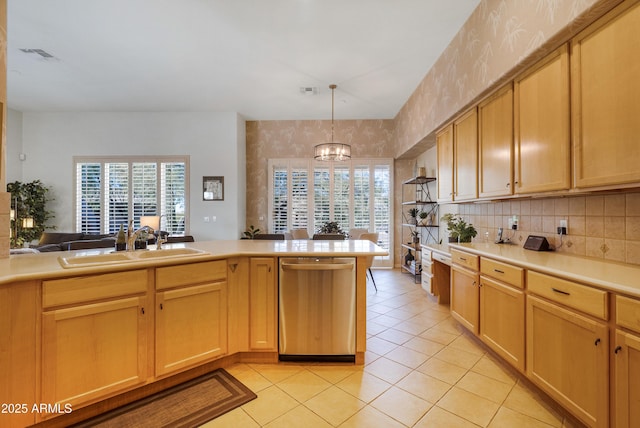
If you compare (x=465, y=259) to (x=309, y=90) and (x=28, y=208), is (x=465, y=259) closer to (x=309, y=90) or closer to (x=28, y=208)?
(x=309, y=90)

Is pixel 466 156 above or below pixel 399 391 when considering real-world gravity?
above

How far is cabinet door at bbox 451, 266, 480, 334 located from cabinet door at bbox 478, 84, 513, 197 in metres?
0.80

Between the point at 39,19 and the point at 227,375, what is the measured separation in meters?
3.99

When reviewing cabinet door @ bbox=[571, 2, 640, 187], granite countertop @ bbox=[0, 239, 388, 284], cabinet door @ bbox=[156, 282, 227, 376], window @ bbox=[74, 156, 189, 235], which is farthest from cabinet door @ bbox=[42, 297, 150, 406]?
window @ bbox=[74, 156, 189, 235]

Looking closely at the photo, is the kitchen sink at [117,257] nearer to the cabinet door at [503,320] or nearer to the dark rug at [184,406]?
the dark rug at [184,406]

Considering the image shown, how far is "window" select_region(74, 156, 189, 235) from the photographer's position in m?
5.37

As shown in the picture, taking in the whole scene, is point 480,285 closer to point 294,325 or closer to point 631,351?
point 631,351

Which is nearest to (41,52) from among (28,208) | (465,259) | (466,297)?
(28,208)

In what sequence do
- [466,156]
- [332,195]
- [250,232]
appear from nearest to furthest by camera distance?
1. [466,156]
2. [250,232]
3. [332,195]

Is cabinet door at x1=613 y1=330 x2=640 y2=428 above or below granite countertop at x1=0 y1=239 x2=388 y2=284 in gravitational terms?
below

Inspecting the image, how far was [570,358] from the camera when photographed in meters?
1.46

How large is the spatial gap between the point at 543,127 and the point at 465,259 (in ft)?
4.06

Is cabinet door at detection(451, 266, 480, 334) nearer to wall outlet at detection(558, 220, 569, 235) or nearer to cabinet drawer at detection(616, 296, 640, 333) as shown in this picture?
wall outlet at detection(558, 220, 569, 235)

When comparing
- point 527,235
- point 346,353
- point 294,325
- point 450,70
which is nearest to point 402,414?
point 346,353
